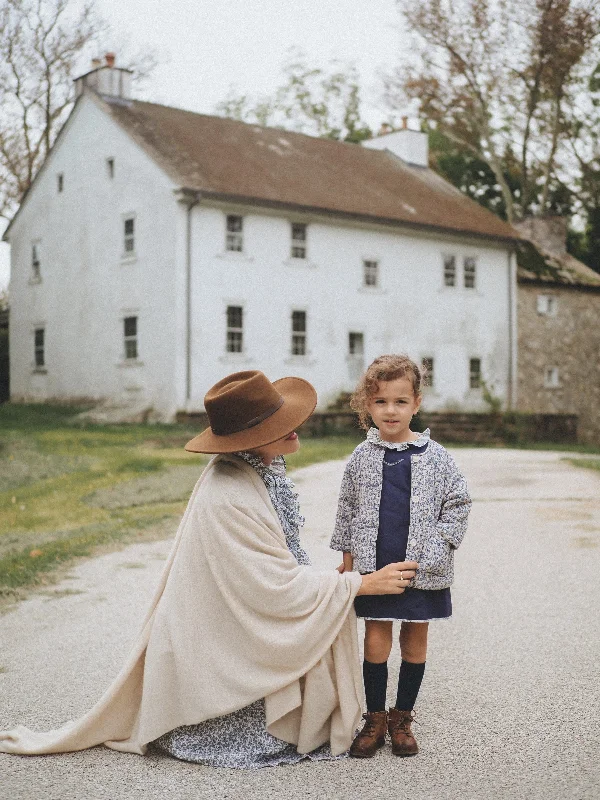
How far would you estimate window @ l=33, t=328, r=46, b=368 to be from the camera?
34469 mm

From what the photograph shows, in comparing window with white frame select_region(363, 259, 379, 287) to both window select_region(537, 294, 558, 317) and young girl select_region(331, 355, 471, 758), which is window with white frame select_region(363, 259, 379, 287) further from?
young girl select_region(331, 355, 471, 758)

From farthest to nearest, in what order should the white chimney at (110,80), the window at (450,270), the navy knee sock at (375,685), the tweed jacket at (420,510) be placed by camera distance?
the window at (450,270)
the white chimney at (110,80)
the navy knee sock at (375,685)
the tweed jacket at (420,510)

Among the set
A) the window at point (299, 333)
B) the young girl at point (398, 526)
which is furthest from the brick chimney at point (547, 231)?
the young girl at point (398, 526)

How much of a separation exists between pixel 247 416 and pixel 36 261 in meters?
32.2

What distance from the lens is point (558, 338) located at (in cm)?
3756

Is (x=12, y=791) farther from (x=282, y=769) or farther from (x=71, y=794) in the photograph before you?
(x=282, y=769)

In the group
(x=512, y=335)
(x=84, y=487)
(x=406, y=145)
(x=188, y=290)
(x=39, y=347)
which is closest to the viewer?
(x=84, y=487)

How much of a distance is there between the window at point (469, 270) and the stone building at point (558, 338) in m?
2.08

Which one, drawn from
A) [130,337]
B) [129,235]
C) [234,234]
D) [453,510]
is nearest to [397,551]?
[453,510]

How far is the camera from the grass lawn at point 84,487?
403 inches

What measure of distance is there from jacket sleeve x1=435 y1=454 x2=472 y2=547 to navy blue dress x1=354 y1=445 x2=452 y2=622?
141 mm

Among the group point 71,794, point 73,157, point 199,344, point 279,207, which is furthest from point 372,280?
point 71,794

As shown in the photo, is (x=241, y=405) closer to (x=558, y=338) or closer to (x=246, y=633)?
(x=246, y=633)

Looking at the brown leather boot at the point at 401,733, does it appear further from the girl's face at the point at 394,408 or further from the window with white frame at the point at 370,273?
the window with white frame at the point at 370,273
